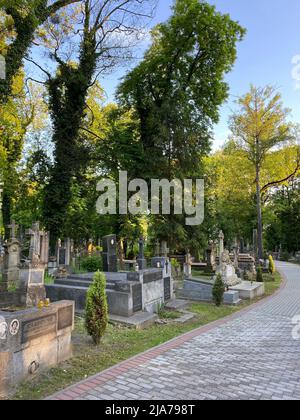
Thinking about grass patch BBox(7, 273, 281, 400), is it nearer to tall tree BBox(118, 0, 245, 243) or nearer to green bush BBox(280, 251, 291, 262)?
tall tree BBox(118, 0, 245, 243)

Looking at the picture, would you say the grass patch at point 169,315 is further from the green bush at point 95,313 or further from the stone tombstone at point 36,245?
the stone tombstone at point 36,245

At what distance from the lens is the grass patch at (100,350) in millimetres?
5215

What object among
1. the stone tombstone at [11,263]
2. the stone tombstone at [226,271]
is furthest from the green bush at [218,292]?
the stone tombstone at [11,263]

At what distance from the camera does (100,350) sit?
7.06m

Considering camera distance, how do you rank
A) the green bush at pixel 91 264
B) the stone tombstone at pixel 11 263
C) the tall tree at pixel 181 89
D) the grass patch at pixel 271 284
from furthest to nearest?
the tall tree at pixel 181 89 < the green bush at pixel 91 264 < the grass patch at pixel 271 284 < the stone tombstone at pixel 11 263

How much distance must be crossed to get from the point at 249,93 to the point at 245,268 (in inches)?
577

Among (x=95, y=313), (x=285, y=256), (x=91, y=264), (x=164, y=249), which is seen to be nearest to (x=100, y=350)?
(x=95, y=313)

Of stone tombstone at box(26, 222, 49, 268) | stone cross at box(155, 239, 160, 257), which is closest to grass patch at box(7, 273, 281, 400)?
stone tombstone at box(26, 222, 49, 268)

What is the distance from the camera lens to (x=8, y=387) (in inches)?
193

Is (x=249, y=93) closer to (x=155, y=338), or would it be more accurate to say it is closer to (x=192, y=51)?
(x=192, y=51)

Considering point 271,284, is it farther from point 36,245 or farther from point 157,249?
point 36,245

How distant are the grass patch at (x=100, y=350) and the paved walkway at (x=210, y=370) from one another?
27cm

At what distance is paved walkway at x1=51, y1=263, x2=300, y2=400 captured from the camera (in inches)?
202

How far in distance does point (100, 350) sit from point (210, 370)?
7.64 ft
